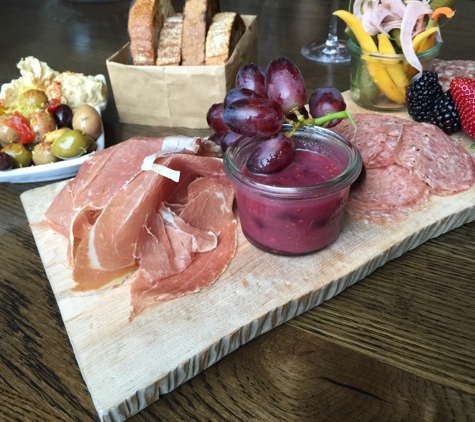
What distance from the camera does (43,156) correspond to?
1.31 m

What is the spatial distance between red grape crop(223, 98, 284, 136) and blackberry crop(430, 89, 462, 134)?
662mm

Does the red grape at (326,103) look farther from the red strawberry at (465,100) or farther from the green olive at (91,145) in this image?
the green olive at (91,145)

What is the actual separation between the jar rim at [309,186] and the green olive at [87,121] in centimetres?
62

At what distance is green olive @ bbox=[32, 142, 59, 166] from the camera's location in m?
1.31

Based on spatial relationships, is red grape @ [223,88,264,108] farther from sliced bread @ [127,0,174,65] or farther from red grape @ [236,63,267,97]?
sliced bread @ [127,0,174,65]

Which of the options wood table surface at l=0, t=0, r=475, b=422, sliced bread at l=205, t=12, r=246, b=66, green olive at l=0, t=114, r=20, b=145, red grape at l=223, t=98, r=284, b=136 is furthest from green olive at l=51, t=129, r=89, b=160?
red grape at l=223, t=98, r=284, b=136

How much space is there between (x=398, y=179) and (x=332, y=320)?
16.0 inches

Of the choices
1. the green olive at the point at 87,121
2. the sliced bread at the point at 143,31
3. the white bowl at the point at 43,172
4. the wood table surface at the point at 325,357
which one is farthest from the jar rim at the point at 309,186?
the sliced bread at the point at 143,31

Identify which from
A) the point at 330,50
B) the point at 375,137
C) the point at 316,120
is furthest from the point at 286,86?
the point at 330,50

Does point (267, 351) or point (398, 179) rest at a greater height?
point (398, 179)

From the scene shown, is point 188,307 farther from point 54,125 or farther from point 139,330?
point 54,125

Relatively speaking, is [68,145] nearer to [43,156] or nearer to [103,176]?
[43,156]

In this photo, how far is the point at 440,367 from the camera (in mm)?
780

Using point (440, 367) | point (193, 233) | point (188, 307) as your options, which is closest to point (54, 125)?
point (193, 233)
